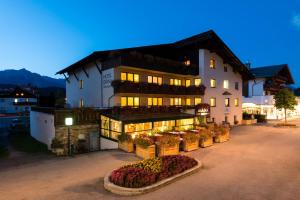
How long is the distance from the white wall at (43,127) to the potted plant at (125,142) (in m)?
6.79

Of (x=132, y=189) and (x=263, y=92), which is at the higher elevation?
(x=263, y=92)

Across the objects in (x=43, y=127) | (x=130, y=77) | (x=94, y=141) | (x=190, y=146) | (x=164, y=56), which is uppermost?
(x=164, y=56)

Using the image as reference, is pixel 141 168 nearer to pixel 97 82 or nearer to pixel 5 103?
pixel 97 82

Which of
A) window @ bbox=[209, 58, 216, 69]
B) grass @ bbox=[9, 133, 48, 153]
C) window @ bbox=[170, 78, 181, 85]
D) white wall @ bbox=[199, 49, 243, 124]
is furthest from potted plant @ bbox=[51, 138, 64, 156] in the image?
window @ bbox=[209, 58, 216, 69]

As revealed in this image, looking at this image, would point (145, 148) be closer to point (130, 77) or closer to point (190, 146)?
point (190, 146)

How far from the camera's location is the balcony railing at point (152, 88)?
22812 millimetres

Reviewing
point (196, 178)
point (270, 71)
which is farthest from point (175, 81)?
point (270, 71)

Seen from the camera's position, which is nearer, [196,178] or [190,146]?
[196,178]

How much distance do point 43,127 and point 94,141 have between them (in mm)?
6900

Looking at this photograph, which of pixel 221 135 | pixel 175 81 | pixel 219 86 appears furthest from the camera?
pixel 219 86

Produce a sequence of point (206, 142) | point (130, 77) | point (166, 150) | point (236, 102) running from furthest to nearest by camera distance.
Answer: point (236, 102) < point (130, 77) < point (206, 142) < point (166, 150)

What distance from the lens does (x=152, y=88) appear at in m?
25.7

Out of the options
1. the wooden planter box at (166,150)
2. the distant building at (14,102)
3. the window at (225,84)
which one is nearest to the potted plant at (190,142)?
the wooden planter box at (166,150)

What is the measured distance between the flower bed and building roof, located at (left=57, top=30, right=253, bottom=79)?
13.0 meters
